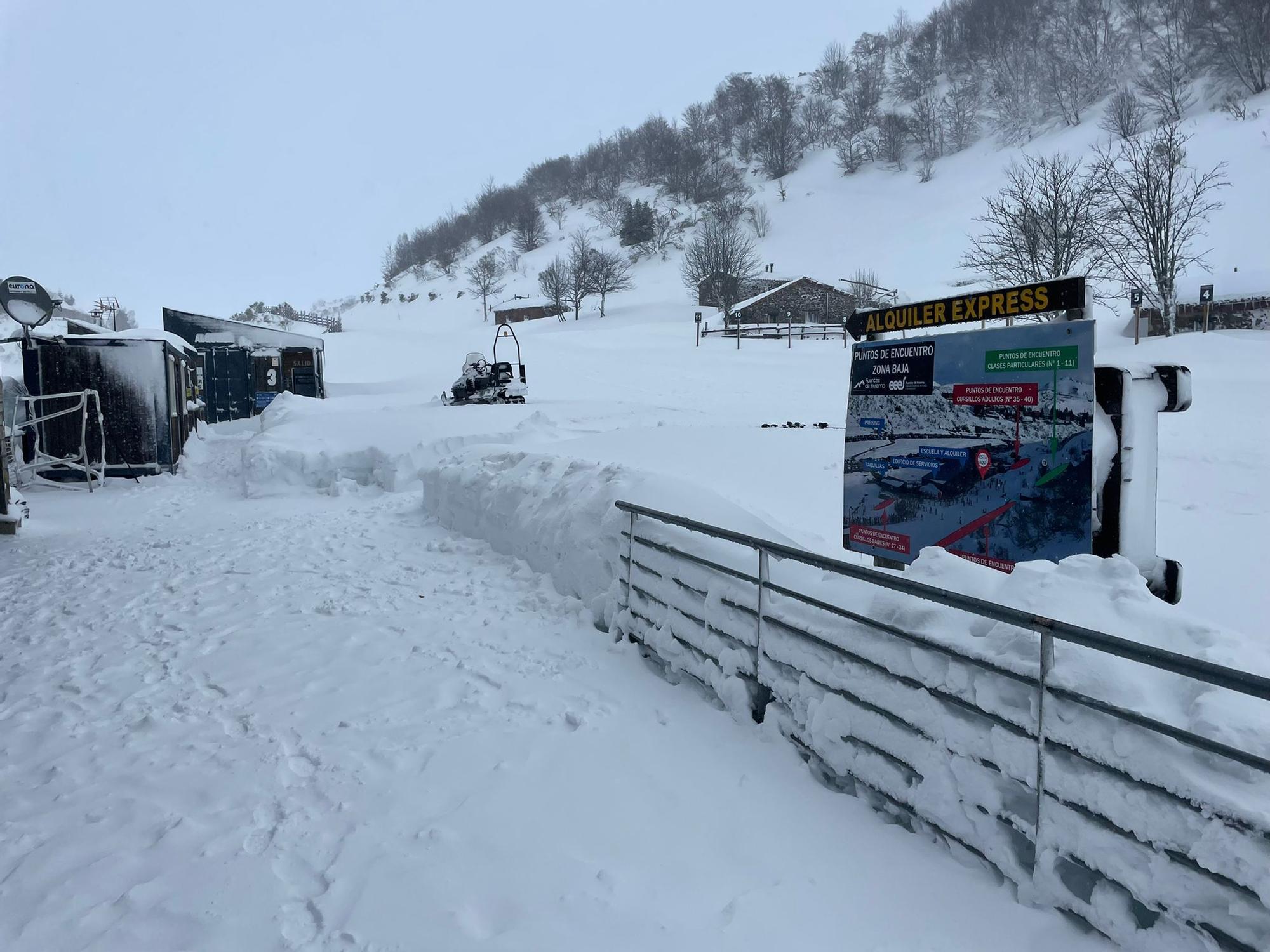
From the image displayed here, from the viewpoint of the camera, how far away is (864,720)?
3461mm

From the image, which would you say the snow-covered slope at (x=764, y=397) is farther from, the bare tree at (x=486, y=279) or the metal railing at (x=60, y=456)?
the bare tree at (x=486, y=279)

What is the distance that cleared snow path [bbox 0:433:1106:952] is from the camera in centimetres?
284

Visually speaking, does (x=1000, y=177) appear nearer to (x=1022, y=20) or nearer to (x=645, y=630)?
(x=1022, y=20)

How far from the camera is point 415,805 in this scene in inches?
142

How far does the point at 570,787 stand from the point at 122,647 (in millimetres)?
4045

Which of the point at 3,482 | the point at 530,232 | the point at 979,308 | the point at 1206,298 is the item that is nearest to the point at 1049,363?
the point at 979,308

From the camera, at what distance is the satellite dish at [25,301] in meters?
14.0

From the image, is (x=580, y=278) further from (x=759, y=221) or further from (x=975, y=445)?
(x=975, y=445)

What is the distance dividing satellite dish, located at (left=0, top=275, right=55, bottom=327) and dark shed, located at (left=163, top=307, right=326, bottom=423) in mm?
13889

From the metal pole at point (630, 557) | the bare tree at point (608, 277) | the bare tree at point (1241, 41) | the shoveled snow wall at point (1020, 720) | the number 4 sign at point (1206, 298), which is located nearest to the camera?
the shoveled snow wall at point (1020, 720)

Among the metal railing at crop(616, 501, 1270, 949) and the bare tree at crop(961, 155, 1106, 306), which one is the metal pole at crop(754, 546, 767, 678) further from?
the bare tree at crop(961, 155, 1106, 306)

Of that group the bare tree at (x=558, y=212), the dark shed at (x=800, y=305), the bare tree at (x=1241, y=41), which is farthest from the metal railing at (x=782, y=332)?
the bare tree at (x=558, y=212)

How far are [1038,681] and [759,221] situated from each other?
278 feet

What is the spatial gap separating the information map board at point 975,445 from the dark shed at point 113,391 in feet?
49.2
